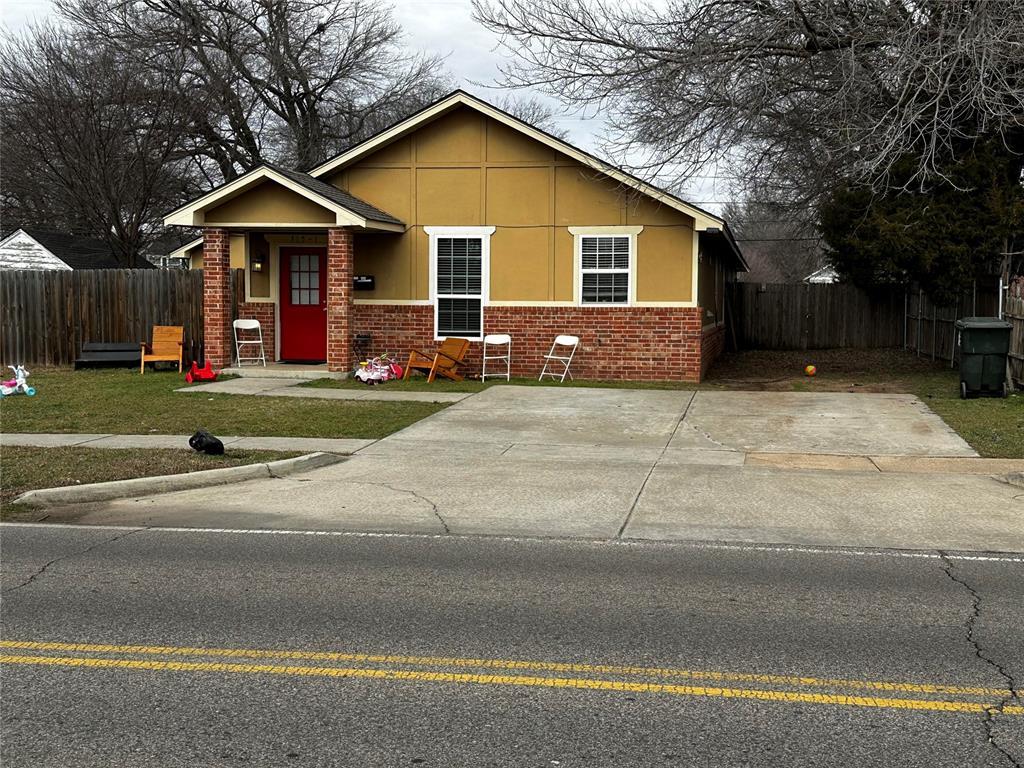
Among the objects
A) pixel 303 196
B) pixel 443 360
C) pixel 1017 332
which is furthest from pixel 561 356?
pixel 1017 332

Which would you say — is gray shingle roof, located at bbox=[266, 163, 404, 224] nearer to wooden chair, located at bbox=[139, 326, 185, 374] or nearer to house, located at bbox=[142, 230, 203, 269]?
wooden chair, located at bbox=[139, 326, 185, 374]

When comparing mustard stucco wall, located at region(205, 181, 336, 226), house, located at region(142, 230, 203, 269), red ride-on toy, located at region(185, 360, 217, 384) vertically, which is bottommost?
red ride-on toy, located at region(185, 360, 217, 384)

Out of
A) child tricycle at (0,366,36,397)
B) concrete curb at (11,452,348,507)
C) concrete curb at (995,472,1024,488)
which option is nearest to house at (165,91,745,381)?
child tricycle at (0,366,36,397)

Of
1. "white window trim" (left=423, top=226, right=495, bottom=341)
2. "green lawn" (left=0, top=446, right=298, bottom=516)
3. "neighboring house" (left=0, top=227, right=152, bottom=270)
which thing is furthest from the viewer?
"neighboring house" (left=0, top=227, right=152, bottom=270)

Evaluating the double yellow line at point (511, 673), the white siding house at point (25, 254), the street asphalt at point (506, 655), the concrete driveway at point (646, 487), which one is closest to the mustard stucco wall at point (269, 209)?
the concrete driveway at point (646, 487)

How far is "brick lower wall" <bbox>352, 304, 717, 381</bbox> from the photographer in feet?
64.4

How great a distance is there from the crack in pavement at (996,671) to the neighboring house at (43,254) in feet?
104

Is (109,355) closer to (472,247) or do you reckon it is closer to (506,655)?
(472,247)

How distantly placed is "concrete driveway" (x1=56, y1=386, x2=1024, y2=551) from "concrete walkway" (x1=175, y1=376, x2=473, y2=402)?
2021mm

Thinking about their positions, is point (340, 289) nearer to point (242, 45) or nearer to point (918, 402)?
point (918, 402)

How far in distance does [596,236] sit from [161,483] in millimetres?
11615

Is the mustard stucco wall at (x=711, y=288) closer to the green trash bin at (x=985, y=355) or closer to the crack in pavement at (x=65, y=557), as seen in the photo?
the green trash bin at (x=985, y=355)

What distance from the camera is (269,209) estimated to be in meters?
19.3

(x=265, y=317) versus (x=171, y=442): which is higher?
(x=265, y=317)
